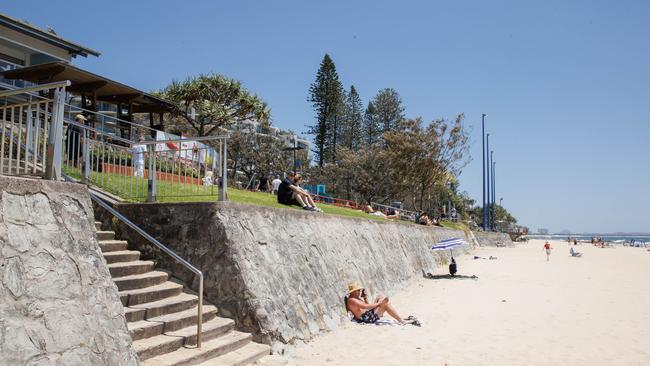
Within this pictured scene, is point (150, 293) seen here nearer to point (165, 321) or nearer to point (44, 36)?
point (165, 321)

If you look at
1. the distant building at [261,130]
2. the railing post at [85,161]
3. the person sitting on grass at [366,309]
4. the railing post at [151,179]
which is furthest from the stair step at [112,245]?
the distant building at [261,130]

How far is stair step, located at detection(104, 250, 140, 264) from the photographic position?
21.2 ft

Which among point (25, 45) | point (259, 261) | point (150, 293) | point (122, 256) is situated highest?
point (25, 45)

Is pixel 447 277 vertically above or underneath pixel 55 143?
underneath

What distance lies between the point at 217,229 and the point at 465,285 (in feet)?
36.3

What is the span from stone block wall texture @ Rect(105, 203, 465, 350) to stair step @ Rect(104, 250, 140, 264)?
267mm

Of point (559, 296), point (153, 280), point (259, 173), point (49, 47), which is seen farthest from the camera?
point (259, 173)

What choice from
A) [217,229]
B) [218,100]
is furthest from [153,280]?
[218,100]

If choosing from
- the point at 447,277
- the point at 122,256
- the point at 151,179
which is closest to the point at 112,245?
the point at 122,256

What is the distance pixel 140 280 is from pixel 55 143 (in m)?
2.27

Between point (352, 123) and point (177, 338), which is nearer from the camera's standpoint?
point (177, 338)

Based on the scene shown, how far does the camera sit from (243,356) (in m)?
5.96

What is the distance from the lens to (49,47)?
18.1 metres

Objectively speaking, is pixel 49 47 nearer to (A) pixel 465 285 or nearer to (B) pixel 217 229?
(B) pixel 217 229
